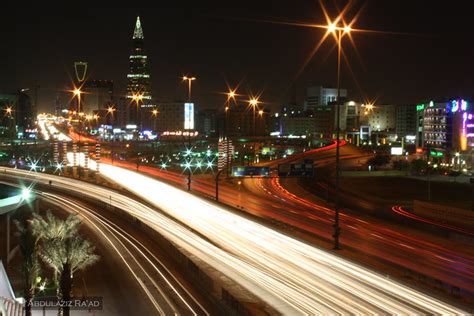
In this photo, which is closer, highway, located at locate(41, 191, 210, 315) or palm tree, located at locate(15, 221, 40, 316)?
palm tree, located at locate(15, 221, 40, 316)

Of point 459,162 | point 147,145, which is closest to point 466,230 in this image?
point 459,162

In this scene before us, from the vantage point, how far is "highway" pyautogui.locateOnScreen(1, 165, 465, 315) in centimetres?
1661

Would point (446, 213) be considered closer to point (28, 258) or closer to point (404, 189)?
point (404, 189)

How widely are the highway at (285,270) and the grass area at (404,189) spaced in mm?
30644

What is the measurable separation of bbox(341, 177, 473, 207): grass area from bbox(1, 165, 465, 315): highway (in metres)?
30.6

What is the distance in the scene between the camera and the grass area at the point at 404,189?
204 ft

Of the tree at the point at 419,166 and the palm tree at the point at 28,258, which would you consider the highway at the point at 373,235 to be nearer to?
the palm tree at the point at 28,258

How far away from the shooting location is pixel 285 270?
70.3ft

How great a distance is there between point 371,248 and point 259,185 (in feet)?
120

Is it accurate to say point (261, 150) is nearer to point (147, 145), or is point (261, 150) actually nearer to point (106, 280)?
point (147, 145)

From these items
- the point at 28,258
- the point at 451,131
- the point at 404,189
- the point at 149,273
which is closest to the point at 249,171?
the point at 404,189

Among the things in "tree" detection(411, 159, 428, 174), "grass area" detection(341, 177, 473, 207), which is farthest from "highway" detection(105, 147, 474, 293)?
"tree" detection(411, 159, 428, 174)

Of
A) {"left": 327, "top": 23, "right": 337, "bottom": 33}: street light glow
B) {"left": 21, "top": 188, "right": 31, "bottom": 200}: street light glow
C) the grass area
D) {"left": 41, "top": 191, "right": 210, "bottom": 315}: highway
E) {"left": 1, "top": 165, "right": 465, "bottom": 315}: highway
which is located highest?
{"left": 327, "top": 23, "right": 337, "bottom": 33}: street light glow

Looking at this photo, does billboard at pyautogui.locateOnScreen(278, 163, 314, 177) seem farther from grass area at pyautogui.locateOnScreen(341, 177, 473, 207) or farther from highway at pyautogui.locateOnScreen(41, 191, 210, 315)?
highway at pyautogui.locateOnScreen(41, 191, 210, 315)
